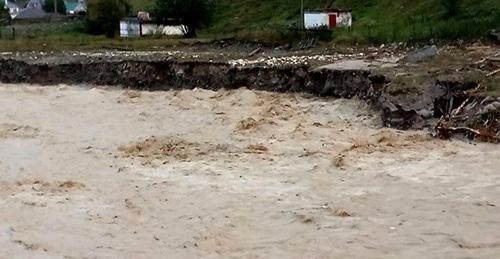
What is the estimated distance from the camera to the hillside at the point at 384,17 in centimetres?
3512

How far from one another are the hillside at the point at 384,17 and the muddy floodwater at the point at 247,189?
11.5 m

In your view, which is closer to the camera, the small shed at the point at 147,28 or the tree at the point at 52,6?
the small shed at the point at 147,28

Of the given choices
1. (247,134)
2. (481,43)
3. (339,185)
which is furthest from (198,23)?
(339,185)

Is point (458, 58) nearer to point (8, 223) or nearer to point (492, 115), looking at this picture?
point (492, 115)

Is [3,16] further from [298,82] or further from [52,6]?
[298,82]

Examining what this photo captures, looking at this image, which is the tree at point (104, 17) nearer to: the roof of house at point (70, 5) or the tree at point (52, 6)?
the tree at point (52, 6)

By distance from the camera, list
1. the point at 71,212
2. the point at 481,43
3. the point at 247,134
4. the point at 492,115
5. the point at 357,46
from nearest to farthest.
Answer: the point at 71,212, the point at 492,115, the point at 247,134, the point at 481,43, the point at 357,46

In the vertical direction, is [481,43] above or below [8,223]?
above

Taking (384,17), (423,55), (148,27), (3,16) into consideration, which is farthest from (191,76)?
(3,16)

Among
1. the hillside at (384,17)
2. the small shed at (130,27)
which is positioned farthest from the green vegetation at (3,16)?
the small shed at (130,27)

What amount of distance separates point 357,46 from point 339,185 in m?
21.5

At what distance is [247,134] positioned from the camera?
21.7 m

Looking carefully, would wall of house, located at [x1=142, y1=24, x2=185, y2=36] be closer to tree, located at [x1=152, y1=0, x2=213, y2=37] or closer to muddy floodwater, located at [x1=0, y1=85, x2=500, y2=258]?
A: tree, located at [x1=152, y1=0, x2=213, y2=37]

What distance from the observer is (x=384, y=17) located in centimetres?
5094
